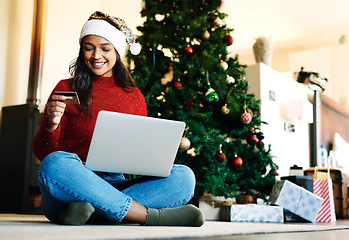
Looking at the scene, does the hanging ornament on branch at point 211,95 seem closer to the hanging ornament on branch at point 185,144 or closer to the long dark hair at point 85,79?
the hanging ornament on branch at point 185,144

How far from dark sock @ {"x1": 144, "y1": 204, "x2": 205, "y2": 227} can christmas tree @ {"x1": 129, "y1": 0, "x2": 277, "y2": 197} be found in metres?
1.25

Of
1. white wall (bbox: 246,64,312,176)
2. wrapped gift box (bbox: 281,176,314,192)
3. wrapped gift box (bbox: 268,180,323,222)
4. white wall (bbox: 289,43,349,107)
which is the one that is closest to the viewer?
wrapped gift box (bbox: 268,180,323,222)

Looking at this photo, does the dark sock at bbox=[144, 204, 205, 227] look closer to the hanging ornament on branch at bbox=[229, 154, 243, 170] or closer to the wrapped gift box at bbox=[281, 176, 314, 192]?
the hanging ornament on branch at bbox=[229, 154, 243, 170]

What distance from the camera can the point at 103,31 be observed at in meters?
1.79

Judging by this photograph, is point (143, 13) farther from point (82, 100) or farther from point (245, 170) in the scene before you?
point (82, 100)

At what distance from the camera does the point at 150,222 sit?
1461 millimetres

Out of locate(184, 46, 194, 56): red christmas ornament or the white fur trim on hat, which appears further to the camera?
locate(184, 46, 194, 56): red christmas ornament

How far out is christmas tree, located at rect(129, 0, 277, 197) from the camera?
279cm

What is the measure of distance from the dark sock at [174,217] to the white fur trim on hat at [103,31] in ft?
2.27

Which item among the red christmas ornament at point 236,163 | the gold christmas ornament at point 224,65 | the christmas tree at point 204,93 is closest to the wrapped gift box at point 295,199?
the christmas tree at point 204,93

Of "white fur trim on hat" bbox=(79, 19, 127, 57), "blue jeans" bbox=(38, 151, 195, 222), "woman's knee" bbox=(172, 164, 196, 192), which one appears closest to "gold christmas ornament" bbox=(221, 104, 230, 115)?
"white fur trim on hat" bbox=(79, 19, 127, 57)

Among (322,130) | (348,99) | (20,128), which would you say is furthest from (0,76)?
(348,99)

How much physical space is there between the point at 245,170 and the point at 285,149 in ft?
5.02

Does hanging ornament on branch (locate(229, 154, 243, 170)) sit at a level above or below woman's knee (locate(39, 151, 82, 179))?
below
